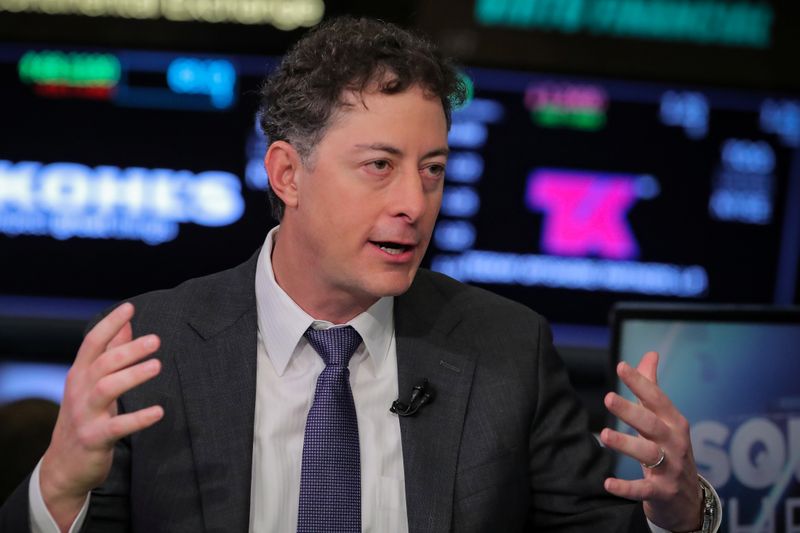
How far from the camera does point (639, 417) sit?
171cm

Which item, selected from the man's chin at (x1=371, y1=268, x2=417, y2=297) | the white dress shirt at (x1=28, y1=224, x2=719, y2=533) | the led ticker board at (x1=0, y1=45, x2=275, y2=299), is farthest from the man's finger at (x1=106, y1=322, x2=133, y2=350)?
the led ticker board at (x1=0, y1=45, x2=275, y2=299)

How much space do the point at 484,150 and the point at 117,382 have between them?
110 inches

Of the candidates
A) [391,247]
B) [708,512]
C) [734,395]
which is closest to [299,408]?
[391,247]

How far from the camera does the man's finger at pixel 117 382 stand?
163 cm

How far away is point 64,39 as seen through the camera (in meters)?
4.16

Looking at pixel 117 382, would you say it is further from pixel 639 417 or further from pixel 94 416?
pixel 639 417

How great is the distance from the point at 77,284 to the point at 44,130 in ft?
1.99

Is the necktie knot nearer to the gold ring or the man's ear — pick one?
the man's ear

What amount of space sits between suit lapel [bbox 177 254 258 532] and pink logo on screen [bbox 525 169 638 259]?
2303 mm

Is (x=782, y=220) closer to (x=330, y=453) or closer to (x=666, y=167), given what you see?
(x=666, y=167)

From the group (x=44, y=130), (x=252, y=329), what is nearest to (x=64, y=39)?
(x=44, y=130)

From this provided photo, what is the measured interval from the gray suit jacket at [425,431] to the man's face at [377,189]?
0.66 ft

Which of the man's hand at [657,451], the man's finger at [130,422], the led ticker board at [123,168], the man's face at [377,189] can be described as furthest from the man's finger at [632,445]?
the led ticker board at [123,168]

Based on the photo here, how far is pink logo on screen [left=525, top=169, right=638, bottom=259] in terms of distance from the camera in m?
4.21
